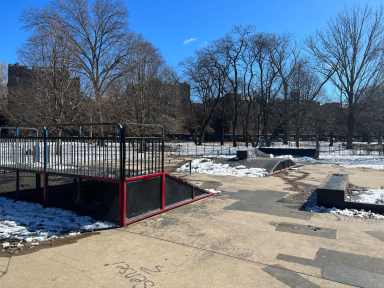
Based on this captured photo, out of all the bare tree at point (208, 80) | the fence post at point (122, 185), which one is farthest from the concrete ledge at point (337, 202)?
the bare tree at point (208, 80)

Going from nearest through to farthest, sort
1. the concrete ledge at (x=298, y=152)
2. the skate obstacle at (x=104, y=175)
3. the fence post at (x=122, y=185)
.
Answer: the fence post at (x=122, y=185) → the skate obstacle at (x=104, y=175) → the concrete ledge at (x=298, y=152)

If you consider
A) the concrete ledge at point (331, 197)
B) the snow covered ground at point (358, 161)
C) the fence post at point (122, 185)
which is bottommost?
the snow covered ground at point (358, 161)

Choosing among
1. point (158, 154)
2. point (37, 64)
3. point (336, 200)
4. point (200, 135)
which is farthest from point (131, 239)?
point (200, 135)

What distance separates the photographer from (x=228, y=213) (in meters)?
7.38

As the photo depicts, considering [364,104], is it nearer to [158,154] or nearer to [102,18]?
[102,18]

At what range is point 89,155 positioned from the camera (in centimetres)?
743

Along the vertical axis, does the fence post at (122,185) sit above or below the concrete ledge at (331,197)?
above

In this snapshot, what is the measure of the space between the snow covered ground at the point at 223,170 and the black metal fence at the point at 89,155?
7535 millimetres

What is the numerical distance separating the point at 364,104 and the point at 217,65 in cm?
1927

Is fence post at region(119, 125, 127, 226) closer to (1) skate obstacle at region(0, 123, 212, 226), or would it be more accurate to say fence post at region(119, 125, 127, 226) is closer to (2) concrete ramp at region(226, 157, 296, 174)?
(1) skate obstacle at region(0, 123, 212, 226)

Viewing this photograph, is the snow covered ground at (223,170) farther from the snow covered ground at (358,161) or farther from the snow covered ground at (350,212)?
the snow covered ground at (358,161)

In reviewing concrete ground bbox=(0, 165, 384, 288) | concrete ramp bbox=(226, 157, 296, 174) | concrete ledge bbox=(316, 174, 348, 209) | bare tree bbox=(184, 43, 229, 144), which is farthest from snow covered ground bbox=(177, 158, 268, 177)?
bare tree bbox=(184, 43, 229, 144)

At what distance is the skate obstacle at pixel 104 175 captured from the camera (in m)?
6.27

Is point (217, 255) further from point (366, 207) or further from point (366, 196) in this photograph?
point (366, 196)
